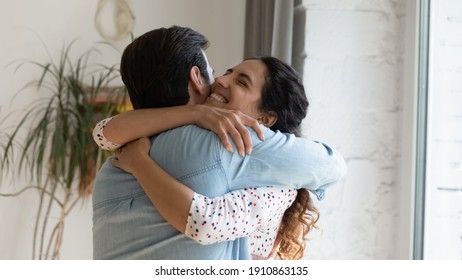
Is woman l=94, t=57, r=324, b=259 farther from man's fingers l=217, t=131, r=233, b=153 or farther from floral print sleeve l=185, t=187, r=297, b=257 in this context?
man's fingers l=217, t=131, r=233, b=153

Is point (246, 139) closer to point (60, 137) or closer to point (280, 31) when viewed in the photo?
point (280, 31)

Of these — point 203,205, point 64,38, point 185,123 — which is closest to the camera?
point 203,205

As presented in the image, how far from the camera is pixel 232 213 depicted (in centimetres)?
126

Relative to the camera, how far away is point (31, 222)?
354 cm

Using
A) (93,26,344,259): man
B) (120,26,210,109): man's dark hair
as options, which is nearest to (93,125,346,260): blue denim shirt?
(93,26,344,259): man

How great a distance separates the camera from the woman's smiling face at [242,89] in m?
1.49

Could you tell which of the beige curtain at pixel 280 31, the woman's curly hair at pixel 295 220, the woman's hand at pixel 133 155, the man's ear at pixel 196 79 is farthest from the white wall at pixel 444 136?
the woman's hand at pixel 133 155

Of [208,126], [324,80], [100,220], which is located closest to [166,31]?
[208,126]

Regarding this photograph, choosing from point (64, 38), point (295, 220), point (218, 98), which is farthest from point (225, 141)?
point (64, 38)

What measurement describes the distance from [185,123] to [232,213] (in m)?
0.22

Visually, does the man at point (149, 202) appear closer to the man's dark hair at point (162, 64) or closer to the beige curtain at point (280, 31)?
the man's dark hair at point (162, 64)

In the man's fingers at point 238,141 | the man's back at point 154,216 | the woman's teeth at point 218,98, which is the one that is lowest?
the man's back at point 154,216

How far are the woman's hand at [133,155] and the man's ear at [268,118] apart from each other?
0.87 ft

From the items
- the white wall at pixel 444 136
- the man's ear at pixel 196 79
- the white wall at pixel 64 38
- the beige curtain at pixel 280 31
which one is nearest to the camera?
the man's ear at pixel 196 79
